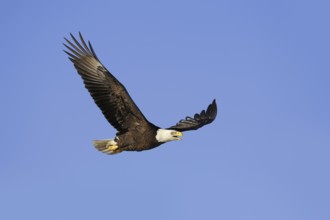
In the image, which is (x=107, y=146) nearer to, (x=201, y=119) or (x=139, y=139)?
(x=139, y=139)

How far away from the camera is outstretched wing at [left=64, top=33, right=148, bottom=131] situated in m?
12.6

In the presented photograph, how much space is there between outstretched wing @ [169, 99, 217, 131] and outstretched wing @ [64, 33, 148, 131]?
8.45 feet

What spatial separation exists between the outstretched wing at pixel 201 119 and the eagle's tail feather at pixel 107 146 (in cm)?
263

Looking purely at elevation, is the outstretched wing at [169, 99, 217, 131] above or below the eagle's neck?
above

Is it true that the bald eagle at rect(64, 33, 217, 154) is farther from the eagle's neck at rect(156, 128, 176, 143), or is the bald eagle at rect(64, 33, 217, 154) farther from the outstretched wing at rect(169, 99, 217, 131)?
the outstretched wing at rect(169, 99, 217, 131)

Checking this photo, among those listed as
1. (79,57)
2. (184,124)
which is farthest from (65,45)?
(184,124)

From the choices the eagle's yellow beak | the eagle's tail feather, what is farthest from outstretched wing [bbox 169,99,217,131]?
the eagle's tail feather

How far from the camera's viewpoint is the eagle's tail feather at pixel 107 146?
1288 centimetres

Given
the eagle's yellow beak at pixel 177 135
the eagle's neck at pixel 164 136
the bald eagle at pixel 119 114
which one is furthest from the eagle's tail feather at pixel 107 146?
→ the eagle's yellow beak at pixel 177 135

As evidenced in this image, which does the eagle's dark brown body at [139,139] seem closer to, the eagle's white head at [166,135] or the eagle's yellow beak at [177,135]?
the eagle's white head at [166,135]

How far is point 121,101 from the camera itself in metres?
12.7

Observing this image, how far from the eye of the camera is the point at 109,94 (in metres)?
12.7

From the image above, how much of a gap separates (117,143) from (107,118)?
57cm

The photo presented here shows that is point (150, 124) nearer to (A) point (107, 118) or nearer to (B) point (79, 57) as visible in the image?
(A) point (107, 118)
